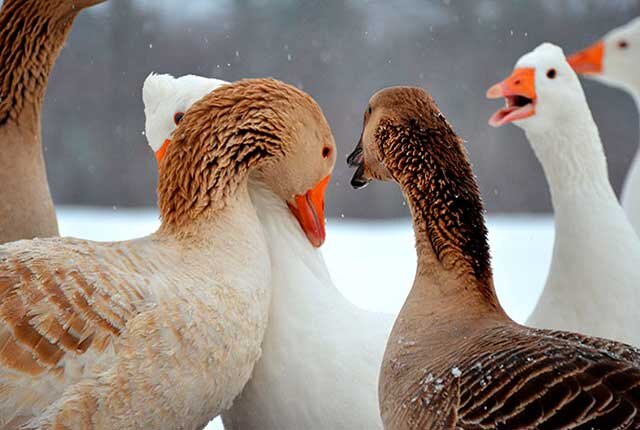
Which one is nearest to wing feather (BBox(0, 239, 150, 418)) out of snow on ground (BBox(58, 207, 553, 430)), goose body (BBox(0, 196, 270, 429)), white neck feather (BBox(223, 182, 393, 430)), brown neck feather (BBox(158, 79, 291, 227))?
goose body (BBox(0, 196, 270, 429))

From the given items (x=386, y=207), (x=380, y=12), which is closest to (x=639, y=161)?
(x=386, y=207)

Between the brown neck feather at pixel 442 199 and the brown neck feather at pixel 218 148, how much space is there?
11.5 inches

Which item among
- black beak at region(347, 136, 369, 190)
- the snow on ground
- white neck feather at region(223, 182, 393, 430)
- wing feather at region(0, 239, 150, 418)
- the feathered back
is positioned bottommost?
the snow on ground

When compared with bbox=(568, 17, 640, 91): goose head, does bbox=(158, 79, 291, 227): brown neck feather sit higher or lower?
lower

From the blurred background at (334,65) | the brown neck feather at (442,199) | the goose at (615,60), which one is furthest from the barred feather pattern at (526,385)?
the blurred background at (334,65)

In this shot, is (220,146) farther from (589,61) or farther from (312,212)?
(589,61)

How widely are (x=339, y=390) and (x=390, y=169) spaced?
1.57 ft

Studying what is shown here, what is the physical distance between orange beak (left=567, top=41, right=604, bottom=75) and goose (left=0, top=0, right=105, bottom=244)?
2.08 m

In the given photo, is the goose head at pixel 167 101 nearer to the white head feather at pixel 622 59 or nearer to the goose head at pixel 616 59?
the goose head at pixel 616 59

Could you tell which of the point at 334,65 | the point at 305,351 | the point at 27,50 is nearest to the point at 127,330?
the point at 305,351

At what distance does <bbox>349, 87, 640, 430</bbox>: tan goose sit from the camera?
1.31m

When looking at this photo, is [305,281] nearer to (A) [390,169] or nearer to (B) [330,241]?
(A) [390,169]

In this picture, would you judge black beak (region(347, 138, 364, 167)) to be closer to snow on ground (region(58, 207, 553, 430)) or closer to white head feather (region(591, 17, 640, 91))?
snow on ground (region(58, 207, 553, 430))

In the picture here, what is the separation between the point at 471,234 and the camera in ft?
5.59
